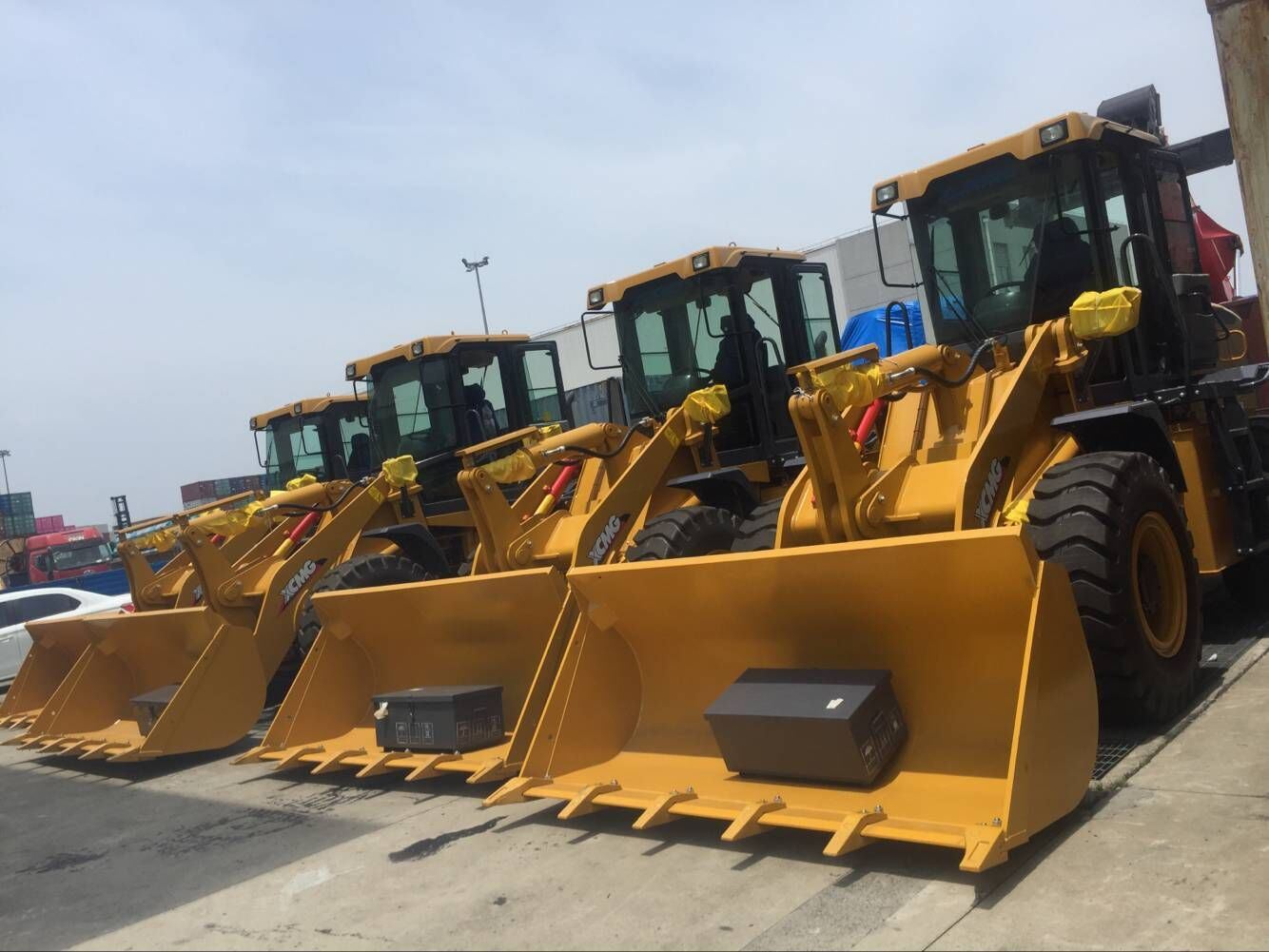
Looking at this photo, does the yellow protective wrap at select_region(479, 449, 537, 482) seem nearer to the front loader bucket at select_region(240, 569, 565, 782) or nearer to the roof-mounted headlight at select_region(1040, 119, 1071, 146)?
the front loader bucket at select_region(240, 569, 565, 782)

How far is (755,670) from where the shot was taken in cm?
488

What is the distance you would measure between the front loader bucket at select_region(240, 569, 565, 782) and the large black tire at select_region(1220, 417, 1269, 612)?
4.38 metres

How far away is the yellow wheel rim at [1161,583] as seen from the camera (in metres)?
5.27

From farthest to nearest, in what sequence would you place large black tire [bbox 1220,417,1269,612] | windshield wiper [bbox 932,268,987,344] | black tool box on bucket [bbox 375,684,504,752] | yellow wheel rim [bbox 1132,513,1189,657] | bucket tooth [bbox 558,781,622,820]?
large black tire [bbox 1220,417,1269,612], windshield wiper [bbox 932,268,987,344], black tool box on bucket [bbox 375,684,504,752], yellow wheel rim [bbox 1132,513,1189,657], bucket tooth [bbox 558,781,622,820]

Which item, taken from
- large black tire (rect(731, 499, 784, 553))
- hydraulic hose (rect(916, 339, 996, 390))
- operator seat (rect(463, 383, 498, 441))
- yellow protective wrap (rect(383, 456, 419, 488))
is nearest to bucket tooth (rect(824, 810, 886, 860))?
large black tire (rect(731, 499, 784, 553))

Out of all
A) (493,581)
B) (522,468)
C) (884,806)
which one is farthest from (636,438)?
(884,806)

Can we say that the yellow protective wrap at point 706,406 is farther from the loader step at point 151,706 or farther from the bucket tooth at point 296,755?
the loader step at point 151,706

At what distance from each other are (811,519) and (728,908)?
7.31ft

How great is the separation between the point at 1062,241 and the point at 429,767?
4.40 meters

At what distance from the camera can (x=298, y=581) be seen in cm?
862

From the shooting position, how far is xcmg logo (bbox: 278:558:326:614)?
8.51m

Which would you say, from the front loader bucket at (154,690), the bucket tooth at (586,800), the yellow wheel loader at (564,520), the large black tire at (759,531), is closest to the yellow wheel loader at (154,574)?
the front loader bucket at (154,690)

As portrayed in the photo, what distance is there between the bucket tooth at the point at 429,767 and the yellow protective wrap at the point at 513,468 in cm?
197

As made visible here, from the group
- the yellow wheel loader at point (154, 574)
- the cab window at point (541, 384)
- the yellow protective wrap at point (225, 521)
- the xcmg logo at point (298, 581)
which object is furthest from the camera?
the cab window at point (541, 384)
